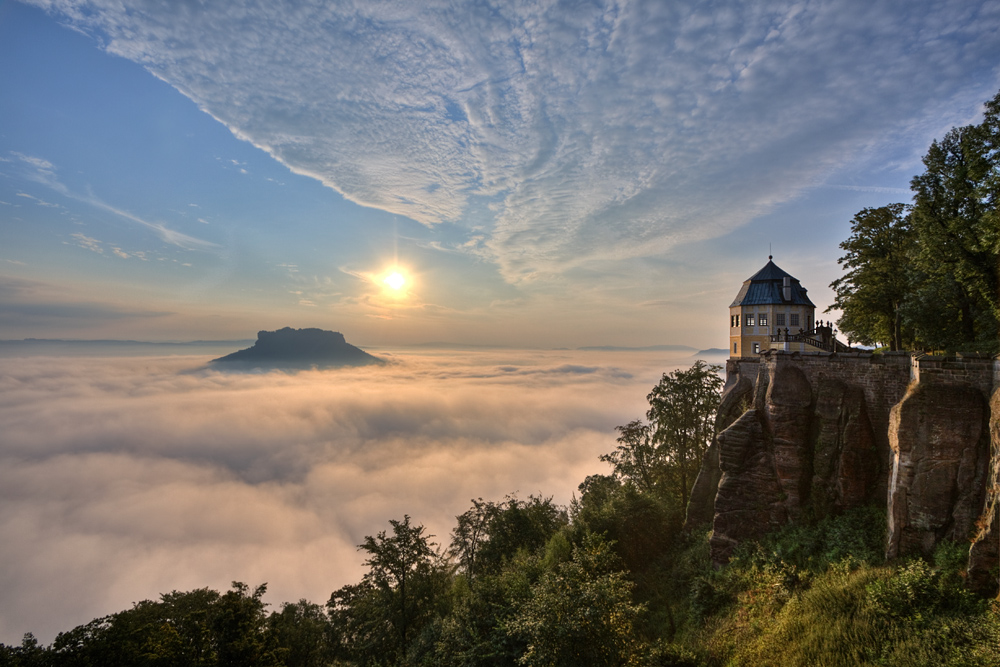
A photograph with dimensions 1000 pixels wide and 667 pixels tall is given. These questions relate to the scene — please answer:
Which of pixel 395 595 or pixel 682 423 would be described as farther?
pixel 682 423

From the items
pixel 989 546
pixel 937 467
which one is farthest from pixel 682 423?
pixel 989 546

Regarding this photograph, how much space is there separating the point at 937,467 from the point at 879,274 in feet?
67.0

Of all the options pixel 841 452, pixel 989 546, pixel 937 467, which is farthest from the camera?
pixel 841 452

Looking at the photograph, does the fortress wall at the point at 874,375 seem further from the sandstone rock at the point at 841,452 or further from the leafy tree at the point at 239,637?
the leafy tree at the point at 239,637

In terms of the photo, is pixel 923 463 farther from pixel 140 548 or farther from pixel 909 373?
pixel 140 548

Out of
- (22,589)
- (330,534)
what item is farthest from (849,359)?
(22,589)

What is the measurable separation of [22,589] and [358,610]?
233899mm

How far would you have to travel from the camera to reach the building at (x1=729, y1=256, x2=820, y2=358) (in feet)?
123

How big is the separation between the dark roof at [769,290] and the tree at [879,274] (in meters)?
4.83

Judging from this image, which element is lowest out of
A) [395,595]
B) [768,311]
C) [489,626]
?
[395,595]

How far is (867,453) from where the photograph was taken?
1941 cm

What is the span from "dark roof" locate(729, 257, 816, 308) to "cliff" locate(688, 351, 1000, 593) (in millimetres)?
13473

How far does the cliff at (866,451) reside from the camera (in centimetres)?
1441

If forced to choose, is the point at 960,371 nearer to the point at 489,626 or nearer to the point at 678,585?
the point at 678,585
